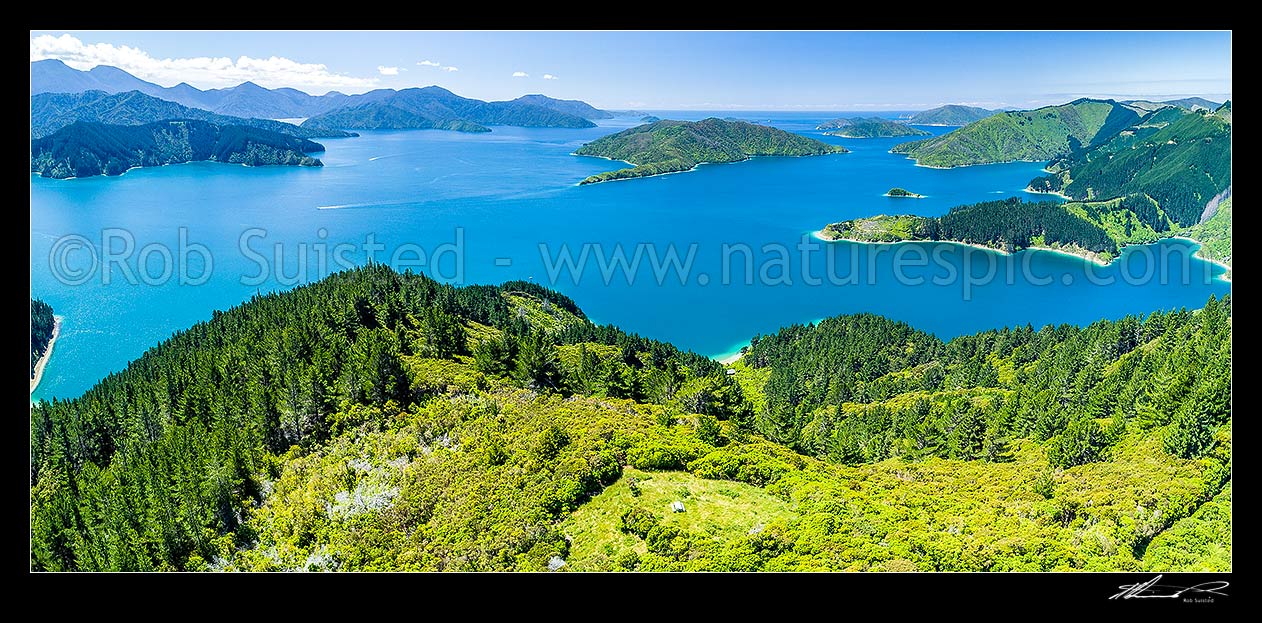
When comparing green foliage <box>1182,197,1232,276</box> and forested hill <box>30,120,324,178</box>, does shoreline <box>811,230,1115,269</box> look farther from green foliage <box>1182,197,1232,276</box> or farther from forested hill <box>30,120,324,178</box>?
forested hill <box>30,120,324,178</box>

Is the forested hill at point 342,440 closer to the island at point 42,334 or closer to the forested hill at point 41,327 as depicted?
the island at point 42,334

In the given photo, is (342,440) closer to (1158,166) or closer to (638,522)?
(638,522)

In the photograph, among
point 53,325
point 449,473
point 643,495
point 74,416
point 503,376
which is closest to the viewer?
point 643,495

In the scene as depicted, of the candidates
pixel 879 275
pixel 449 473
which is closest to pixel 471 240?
pixel 879 275

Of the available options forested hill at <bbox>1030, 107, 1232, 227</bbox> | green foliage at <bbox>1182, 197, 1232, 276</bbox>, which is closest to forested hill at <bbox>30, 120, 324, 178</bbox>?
green foliage at <bbox>1182, 197, 1232, 276</bbox>

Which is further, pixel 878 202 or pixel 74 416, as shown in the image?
pixel 878 202
